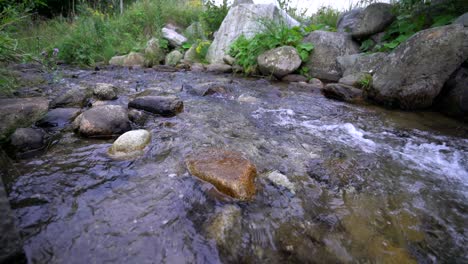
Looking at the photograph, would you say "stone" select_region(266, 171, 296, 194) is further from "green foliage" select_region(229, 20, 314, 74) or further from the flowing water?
"green foliage" select_region(229, 20, 314, 74)

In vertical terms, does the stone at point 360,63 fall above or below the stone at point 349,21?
below

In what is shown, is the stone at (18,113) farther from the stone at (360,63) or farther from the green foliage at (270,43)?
the stone at (360,63)

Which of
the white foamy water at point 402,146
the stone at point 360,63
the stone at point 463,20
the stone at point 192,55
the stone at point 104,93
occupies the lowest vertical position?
the stone at point 104,93

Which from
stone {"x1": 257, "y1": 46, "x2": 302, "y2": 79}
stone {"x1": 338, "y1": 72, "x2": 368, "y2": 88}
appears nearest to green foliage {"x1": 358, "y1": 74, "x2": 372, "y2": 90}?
A: stone {"x1": 338, "y1": 72, "x2": 368, "y2": 88}

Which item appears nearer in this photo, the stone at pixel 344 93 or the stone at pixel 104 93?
the stone at pixel 104 93

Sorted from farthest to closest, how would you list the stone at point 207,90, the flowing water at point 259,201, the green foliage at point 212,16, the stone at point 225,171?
the green foliage at point 212,16 < the stone at point 207,90 < the stone at point 225,171 < the flowing water at point 259,201

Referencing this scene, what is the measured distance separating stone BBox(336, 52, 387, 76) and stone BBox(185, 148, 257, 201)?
11.4 ft

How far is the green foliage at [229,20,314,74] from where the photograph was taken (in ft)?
17.4

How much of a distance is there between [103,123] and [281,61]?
3.93m

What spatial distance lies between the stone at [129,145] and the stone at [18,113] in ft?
2.95

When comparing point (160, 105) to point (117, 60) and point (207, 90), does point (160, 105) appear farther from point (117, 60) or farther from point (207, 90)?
point (117, 60)

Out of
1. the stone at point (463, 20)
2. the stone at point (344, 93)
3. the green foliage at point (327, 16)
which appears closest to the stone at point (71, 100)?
the stone at point (344, 93)

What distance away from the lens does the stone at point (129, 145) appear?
1.90 meters

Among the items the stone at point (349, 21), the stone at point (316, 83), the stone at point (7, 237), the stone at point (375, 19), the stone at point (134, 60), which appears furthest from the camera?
the stone at point (134, 60)
